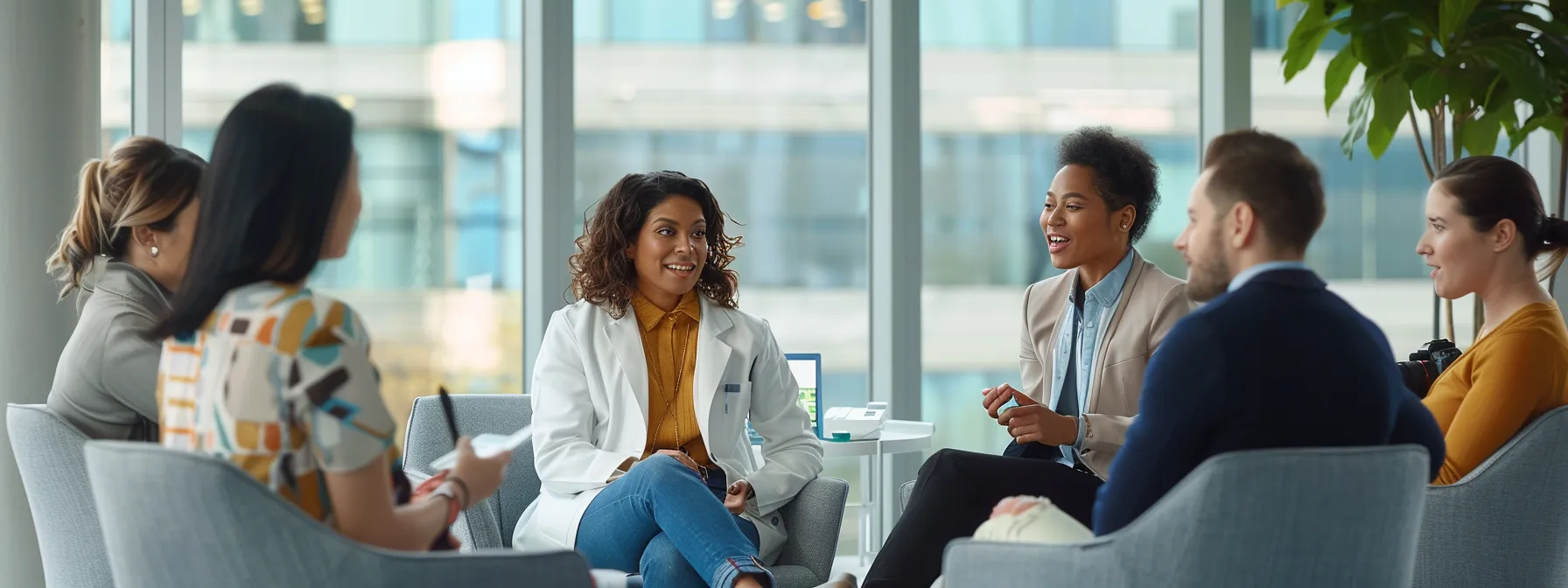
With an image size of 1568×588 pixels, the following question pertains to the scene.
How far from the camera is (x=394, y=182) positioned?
4.14 m

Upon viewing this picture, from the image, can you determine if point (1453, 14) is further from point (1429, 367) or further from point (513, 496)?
point (513, 496)

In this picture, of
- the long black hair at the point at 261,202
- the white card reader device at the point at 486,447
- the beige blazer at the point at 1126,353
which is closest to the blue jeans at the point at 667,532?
the white card reader device at the point at 486,447

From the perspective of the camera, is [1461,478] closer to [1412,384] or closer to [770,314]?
[1412,384]

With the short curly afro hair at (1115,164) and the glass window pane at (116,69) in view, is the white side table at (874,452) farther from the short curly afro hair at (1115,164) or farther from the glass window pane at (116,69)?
the glass window pane at (116,69)

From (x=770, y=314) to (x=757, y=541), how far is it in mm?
1823

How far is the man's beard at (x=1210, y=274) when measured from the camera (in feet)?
5.97

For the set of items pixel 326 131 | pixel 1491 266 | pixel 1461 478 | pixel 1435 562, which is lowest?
pixel 1435 562

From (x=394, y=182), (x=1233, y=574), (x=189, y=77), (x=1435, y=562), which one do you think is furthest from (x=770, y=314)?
(x=1233, y=574)

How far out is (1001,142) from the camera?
448cm

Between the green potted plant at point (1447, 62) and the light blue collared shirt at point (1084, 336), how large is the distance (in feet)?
3.38

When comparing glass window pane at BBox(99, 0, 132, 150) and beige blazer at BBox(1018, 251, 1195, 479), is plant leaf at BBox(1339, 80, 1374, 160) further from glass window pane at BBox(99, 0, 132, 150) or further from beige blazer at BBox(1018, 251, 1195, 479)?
glass window pane at BBox(99, 0, 132, 150)

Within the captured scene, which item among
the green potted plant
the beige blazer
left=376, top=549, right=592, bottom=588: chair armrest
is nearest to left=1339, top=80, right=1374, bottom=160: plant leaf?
the green potted plant

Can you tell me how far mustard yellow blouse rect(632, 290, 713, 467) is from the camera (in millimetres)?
2848

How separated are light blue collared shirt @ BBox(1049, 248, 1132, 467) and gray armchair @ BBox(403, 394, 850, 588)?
0.56 metres
